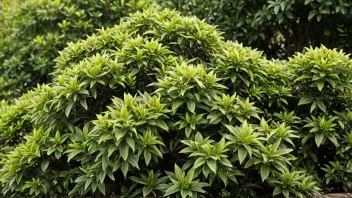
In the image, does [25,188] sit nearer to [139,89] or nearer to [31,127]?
[31,127]

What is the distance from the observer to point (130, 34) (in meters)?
3.98

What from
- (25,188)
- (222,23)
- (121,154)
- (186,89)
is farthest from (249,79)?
(222,23)

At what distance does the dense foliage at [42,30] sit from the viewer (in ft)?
20.4

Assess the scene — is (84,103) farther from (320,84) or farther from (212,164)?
(320,84)

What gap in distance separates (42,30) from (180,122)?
12.8ft

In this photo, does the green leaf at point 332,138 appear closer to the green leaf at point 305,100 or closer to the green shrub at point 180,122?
the green shrub at point 180,122

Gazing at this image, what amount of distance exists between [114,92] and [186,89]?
72 cm

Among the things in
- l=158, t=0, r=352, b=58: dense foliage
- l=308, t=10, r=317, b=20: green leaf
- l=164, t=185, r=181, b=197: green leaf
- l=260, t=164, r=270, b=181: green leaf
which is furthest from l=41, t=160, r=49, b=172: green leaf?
l=308, t=10, r=317, b=20: green leaf

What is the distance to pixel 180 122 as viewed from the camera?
3342mm

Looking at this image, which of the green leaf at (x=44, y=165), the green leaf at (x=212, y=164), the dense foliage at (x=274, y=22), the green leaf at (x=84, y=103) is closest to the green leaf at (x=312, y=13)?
the dense foliage at (x=274, y=22)

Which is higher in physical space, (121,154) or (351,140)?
(121,154)

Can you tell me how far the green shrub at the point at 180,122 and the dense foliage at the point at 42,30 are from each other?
2148 mm

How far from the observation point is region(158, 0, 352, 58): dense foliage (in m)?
5.49

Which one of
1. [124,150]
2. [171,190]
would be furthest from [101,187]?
[171,190]
